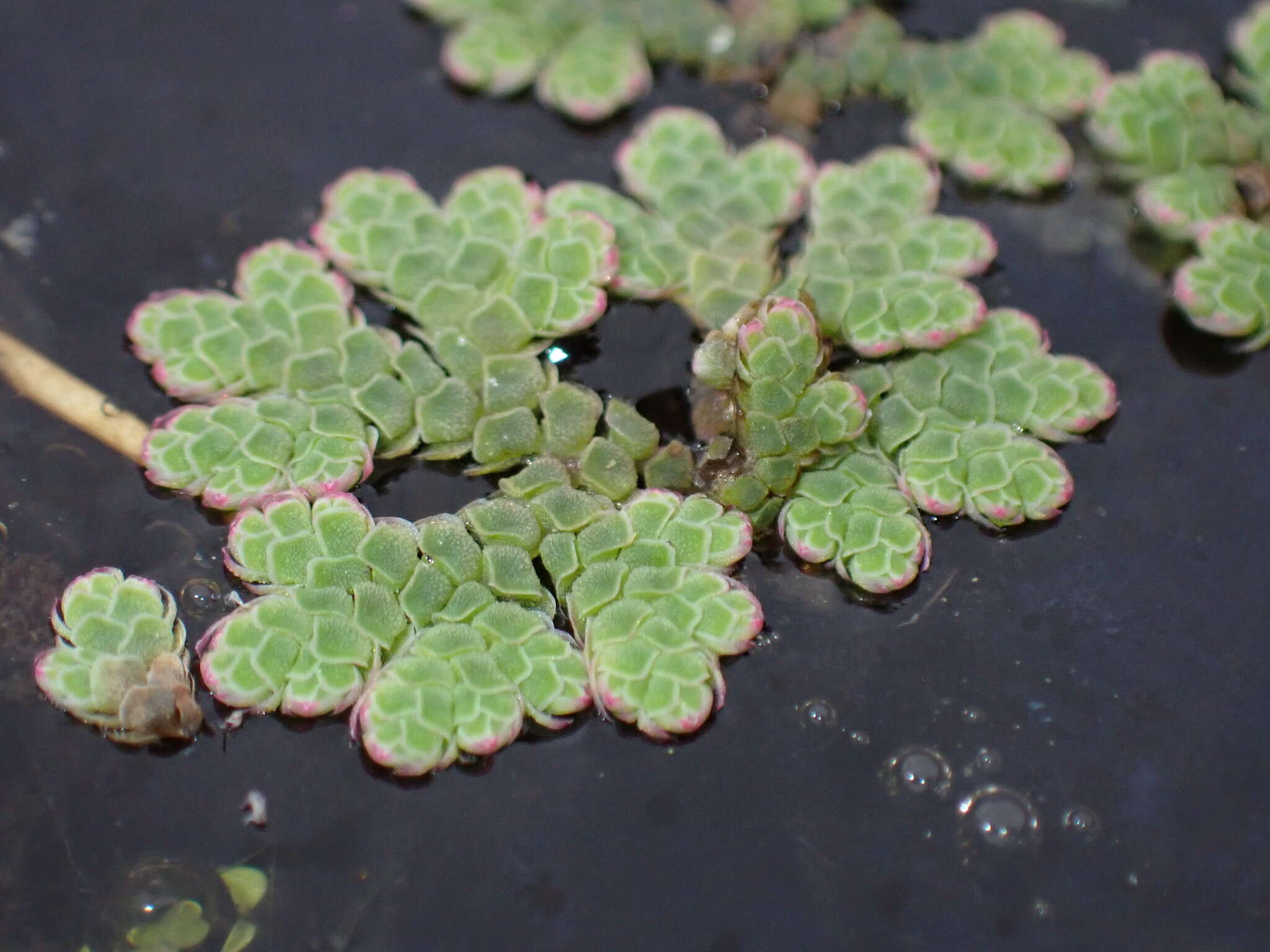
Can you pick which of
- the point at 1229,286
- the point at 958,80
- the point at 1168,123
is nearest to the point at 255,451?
the point at 958,80

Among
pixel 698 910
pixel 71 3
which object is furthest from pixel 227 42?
pixel 698 910

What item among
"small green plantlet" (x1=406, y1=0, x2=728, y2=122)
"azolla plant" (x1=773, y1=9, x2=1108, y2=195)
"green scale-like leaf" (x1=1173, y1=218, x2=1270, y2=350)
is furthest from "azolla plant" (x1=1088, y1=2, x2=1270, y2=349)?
"small green plantlet" (x1=406, y1=0, x2=728, y2=122)

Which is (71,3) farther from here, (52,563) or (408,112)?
(52,563)

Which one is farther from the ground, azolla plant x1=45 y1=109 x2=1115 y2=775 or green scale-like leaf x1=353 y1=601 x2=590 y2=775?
azolla plant x1=45 y1=109 x2=1115 y2=775

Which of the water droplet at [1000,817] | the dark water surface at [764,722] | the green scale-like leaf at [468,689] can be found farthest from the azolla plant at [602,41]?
the water droplet at [1000,817]

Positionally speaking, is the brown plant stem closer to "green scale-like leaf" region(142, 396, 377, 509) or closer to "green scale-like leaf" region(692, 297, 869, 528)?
"green scale-like leaf" region(142, 396, 377, 509)

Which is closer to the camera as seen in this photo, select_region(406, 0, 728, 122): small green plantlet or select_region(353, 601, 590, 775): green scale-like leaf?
select_region(353, 601, 590, 775): green scale-like leaf
